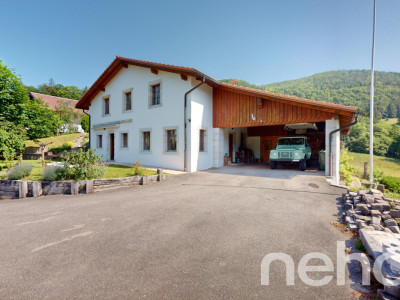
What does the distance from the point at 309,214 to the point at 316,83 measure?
88465 millimetres

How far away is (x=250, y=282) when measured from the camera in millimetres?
2406

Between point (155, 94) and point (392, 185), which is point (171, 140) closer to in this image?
point (155, 94)

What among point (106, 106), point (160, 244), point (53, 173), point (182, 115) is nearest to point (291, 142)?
point (182, 115)

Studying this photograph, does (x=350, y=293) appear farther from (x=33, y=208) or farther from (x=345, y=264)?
(x=33, y=208)

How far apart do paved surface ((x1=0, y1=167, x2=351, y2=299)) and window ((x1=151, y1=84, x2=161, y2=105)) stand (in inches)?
352

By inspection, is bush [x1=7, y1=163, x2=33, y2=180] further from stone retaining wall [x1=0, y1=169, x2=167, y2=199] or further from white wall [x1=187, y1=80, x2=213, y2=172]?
white wall [x1=187, y1=80, x2=213, y2=172]

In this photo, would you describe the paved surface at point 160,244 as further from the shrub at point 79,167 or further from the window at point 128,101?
the window at point 128,101

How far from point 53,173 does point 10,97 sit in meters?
11.6

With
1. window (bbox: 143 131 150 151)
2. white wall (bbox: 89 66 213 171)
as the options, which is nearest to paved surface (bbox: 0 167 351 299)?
white wall (bbox: 89 66 213 171)

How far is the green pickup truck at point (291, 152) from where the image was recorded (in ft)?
38.6

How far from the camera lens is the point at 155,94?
14.0 meters

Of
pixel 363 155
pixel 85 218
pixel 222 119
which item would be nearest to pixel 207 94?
pixel 222 119

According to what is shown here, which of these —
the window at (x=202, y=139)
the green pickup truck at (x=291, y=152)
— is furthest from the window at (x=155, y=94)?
the green pickup truck at (x=291, y=152)

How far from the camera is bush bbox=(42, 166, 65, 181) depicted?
7.62 metres
